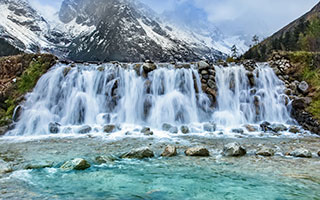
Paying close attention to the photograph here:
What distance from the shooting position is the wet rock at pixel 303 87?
15.7m

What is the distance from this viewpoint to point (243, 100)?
1639 cm

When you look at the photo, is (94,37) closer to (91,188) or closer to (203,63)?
(203,63)

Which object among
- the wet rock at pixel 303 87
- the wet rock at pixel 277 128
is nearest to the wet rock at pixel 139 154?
the wet rock at pixel 277 128

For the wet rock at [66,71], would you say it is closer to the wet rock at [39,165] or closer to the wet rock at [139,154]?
the wet rock at [39,165]

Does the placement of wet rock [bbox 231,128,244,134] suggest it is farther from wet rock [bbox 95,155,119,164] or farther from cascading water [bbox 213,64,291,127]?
wet rock [bbox 95,155,119,164]

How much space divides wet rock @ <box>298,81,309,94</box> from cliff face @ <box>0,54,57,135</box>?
18587 mm

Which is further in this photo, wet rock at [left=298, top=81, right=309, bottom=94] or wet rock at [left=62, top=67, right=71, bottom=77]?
wet rock at [left=62, top=67, right=71, bottom=77]

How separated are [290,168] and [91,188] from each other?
5.00 meters

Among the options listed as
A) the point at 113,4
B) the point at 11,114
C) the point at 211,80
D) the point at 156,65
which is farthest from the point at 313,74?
the point at 113,4

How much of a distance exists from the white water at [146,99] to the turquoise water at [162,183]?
7.45 meters

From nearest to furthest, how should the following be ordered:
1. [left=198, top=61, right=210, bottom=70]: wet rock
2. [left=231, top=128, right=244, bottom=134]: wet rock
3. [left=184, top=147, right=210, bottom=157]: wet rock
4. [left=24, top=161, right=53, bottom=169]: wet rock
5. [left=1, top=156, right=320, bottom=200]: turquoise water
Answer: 1. [left=1, top=156, right=320, bottom=200]: turquoise water
2. [left=24, top=161, right=53, bottom=169]: wet rock
3. [left=184, top=147, right=210, bottom=157]: wet rock
4. [left=231, top=128, right=244, bottom=134]: wet rock
5. [left=198, top=61, right=210, bottom=70]: wet rock

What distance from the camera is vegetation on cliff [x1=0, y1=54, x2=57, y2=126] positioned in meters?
14.6

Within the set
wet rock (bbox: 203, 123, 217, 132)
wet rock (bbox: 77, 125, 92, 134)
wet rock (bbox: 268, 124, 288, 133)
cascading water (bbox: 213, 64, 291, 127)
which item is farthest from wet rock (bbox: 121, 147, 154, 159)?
wet rock (bbox: 268, 124, 288, 133)

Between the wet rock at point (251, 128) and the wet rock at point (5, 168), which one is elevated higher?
the wet rock at point (251, 128)
